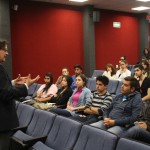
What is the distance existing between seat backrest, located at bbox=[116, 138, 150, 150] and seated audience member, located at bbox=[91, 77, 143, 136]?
0.95m

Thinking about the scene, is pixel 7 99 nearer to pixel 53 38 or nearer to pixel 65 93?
pixel 65 93

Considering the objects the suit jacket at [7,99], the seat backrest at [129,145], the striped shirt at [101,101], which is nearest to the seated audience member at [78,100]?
the striped shirt at [101,101]

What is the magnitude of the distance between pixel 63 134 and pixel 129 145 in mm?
992

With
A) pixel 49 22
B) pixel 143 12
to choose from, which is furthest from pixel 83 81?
pixel 143 12

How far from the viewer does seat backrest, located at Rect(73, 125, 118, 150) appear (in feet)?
7.48

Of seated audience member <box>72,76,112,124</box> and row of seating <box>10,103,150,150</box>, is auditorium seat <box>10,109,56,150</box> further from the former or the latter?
seated audience member <box>72,76,112,124</box>

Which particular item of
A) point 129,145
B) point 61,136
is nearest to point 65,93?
point 61,136

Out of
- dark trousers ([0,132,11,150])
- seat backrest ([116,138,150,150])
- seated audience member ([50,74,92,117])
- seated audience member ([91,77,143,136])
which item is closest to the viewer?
seat backrest ([116,138,150,150])

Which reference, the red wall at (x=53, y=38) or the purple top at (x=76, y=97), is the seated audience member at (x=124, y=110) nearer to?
the purple top at (x=76, y=97)

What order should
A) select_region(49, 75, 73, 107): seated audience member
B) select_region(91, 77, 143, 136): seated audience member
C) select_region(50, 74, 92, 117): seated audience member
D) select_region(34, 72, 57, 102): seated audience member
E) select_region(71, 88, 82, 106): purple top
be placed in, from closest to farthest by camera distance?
select_region(91, 77, 143, 136): seated audience member, select_region(50, 74, 92, 117): seated audience member, select_region(71, 88, 82, 106): purple top, select_region(49, 75, 73, 107): seated audience member, select_region(34, 72, 57, 102): seated audience member

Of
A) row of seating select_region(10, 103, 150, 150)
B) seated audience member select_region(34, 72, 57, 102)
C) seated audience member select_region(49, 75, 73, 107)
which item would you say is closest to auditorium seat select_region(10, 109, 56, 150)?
row of seating select_region(10, 103, 150, 150)

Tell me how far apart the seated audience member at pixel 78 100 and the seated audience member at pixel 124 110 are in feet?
2.42

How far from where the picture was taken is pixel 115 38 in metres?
11.2

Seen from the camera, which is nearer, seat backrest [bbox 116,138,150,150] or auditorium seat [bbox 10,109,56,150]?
seat backrest [bbox 116,138,150,150]
